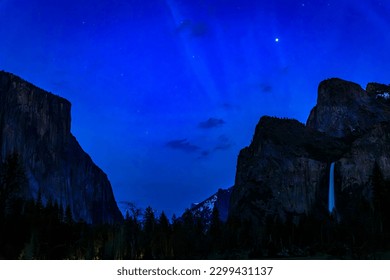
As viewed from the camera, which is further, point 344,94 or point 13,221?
point 344,94

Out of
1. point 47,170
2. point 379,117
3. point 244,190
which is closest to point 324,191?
point 244,190

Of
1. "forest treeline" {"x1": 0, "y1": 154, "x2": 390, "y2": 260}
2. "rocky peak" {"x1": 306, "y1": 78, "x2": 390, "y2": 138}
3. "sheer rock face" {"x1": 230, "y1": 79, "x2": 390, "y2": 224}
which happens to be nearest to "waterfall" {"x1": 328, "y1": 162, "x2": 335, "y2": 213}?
"sheer rock face" {"x1": 230, "y1": 79, "x2": 390, "y2": 224}

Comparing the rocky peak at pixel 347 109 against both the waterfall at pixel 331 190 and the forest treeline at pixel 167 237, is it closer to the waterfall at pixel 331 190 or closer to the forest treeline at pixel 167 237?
the waterfall at pixel 331 190

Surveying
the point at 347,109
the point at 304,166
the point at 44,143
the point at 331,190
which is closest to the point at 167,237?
the point at 304,166

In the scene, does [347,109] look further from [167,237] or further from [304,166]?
[167,237]
